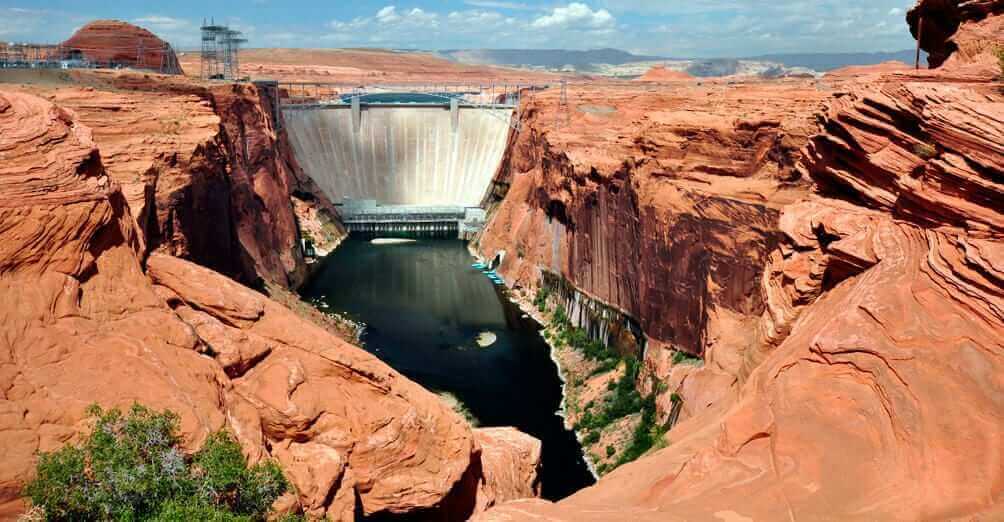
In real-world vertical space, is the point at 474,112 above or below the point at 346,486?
above

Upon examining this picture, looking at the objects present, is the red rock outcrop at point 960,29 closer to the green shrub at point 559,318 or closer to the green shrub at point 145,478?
the green shrub at point 145,478

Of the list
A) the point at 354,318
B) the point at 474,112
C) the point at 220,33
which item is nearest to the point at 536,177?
the point at 354,318

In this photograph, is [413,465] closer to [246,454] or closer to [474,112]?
[246,454]

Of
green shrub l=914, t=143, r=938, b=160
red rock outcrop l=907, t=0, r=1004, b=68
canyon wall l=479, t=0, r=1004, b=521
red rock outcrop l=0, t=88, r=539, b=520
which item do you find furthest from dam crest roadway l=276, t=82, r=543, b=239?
green shrub l=914, t=143, r=938, b=160

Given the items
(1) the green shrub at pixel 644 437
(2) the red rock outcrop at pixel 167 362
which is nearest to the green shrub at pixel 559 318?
(1) the green shrub at pixel 644 437

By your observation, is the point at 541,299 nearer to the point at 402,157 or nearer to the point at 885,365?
the point at 402,157

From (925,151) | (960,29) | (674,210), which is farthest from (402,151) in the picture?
(925,151)

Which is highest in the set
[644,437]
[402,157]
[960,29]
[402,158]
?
[960,29]
